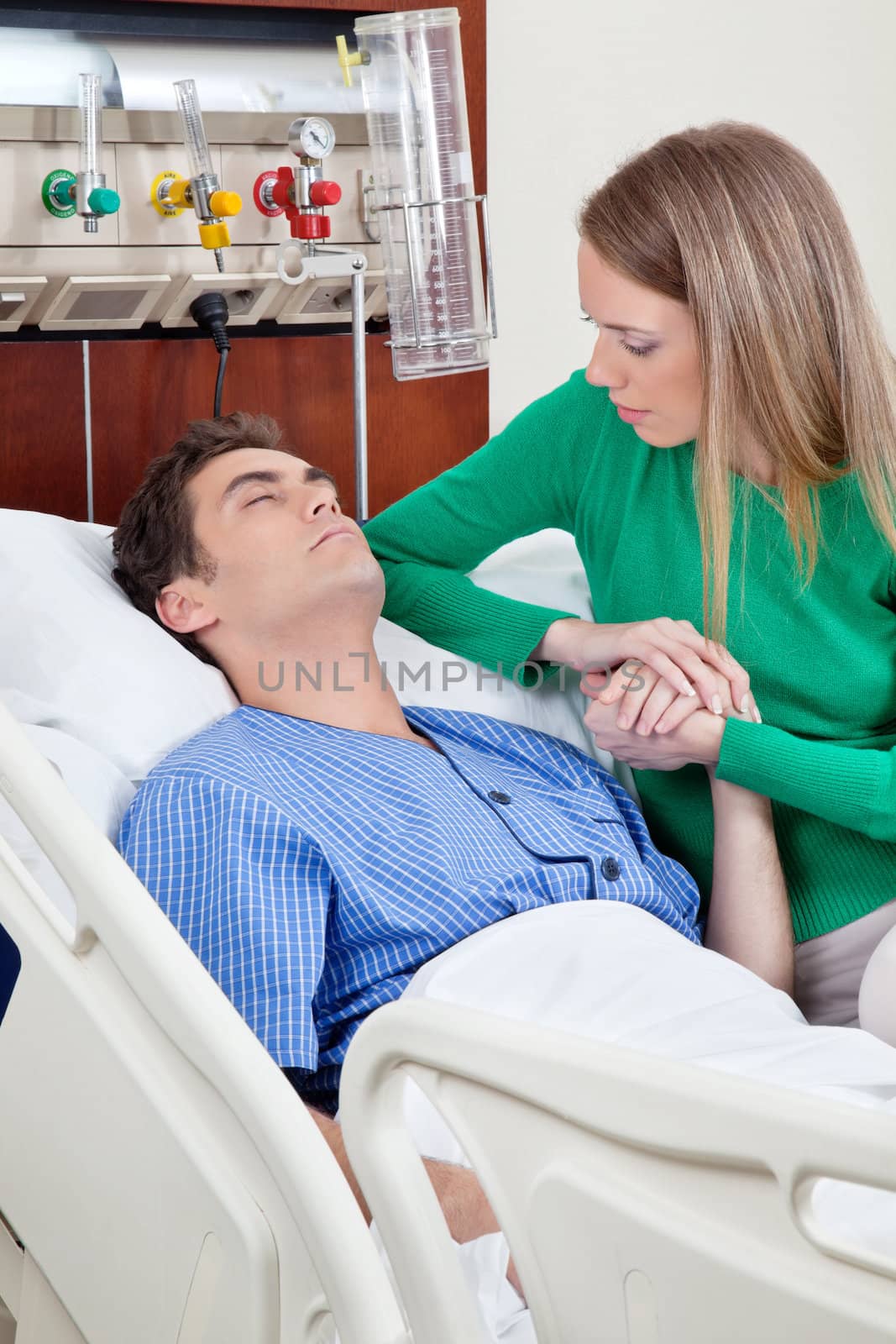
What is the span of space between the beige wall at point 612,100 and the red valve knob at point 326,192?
2.12ft

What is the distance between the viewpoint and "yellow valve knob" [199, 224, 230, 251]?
1.99m

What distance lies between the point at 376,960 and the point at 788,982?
0.55m

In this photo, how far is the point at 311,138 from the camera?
6.62 ft

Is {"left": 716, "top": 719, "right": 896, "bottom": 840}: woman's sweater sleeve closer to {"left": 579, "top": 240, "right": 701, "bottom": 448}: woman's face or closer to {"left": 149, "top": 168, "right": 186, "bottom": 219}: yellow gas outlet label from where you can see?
{"left": 579, "top": 240, "right": 701, "bottom": 448}: woman's face

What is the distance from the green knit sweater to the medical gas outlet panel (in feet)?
1.97

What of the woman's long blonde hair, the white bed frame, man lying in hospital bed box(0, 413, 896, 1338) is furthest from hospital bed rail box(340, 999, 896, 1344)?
the woman's long blonde hair

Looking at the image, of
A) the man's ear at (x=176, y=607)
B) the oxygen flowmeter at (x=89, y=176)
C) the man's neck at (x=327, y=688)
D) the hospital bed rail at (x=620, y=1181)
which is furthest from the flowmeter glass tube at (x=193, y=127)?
the hospital bed rail at (x=620, y=1181)

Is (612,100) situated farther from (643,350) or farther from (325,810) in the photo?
(325,810)

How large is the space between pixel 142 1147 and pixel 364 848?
0.44 meters

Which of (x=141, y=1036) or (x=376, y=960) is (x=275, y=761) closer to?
(x=376, y=960)

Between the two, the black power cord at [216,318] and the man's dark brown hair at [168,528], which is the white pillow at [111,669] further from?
the black power cord at [216,318]

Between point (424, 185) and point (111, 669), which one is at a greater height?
point (424, 185)

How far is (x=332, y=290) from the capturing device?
7.30 feet

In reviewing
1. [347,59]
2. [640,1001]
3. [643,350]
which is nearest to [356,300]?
[347,59]
